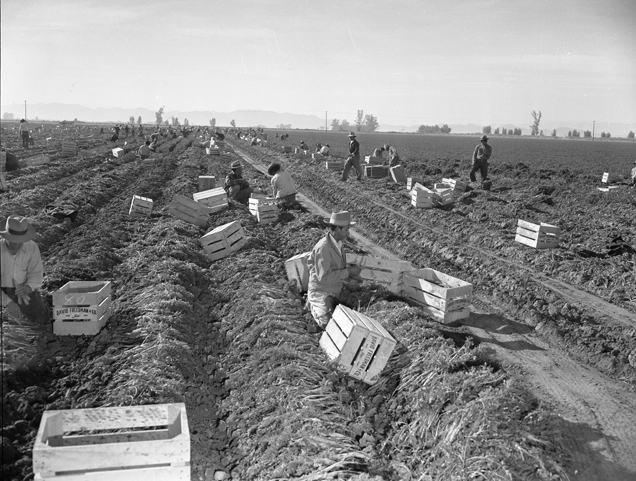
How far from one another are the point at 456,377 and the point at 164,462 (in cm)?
326

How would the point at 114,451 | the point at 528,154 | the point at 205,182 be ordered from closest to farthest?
the point at 114,451, the point at 205,182, the point at 528,154

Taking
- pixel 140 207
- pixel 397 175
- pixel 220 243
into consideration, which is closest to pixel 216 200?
pixel 140 207

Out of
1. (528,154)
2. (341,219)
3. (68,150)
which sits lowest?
(68,150)

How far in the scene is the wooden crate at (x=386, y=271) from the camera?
8602mm

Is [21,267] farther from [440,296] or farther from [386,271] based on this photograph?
[440,296]

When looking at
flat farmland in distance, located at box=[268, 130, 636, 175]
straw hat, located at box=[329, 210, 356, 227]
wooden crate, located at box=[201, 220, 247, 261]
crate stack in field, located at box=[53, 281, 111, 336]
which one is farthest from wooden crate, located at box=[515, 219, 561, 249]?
flat farmland in distance, located at box=[268, 130, 636, 175]

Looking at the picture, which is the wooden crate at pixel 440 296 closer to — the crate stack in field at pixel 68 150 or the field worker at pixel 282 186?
the field worker at pixel 282 186

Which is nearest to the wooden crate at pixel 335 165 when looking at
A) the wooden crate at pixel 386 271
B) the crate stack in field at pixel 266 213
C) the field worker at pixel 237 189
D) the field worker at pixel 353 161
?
the field worker at pixel 353 161

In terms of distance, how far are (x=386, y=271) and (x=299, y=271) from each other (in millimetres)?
1492

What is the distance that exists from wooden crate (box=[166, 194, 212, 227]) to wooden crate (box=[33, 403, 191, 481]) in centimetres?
994

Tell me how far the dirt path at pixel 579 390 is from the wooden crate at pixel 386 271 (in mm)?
1262

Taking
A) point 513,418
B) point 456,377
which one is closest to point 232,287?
point 456,377

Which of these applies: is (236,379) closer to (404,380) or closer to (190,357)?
(190,357)

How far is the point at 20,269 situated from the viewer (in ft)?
A: 22.7
